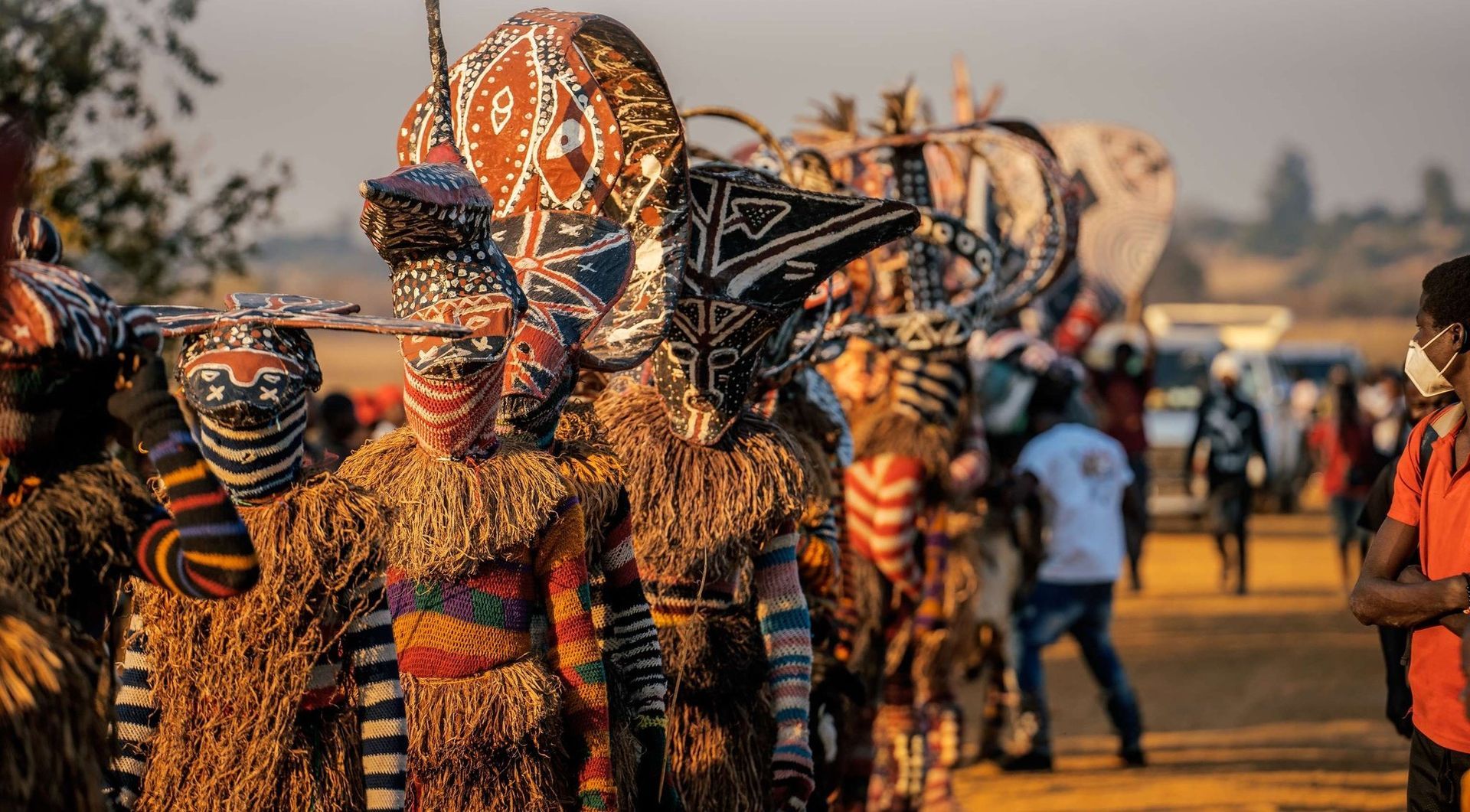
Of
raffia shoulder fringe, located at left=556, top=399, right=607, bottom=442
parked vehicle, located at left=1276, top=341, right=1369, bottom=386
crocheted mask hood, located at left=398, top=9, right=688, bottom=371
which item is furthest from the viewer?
parked vehicle, located at left=1276, top=341, right=1369, bottom=386

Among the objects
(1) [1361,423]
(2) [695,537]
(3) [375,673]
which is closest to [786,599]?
(2) [695,537]

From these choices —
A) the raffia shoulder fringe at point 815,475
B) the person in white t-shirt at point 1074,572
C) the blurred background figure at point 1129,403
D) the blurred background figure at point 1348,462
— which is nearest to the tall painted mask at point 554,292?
the raffia shoulder fringe at point 815,475

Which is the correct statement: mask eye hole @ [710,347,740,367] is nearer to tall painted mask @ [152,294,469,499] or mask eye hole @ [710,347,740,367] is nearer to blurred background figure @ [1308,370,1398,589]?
tall painted mask @ [152,294,469,499]

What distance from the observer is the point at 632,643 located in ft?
14.1

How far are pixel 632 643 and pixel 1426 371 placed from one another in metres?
1.94

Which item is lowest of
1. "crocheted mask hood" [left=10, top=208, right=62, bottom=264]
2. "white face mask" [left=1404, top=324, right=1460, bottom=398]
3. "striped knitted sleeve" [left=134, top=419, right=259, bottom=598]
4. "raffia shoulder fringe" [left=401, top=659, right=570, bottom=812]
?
"raffia shoulder fringe" [left=401, top=659, right=570, bottom=812]

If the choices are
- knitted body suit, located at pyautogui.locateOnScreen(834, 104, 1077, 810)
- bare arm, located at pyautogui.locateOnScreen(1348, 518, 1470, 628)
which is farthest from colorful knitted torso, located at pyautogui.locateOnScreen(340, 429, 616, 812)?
knitted body suit, located at pyautogui.locateOnScreen(834, 104, 1077, 810)

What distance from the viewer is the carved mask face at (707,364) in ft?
16.0

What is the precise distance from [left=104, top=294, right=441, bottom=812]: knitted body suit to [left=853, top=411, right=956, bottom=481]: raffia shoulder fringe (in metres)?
4.19

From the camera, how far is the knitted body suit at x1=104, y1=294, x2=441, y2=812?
3.46 metres

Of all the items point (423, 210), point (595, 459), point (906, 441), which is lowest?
point (595, 459)

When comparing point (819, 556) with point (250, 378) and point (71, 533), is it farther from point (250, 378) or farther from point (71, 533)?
point (71, 533)

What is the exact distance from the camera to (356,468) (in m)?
3.92

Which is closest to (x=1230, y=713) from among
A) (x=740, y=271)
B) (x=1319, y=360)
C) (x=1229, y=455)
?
(x=1229, y=455)
